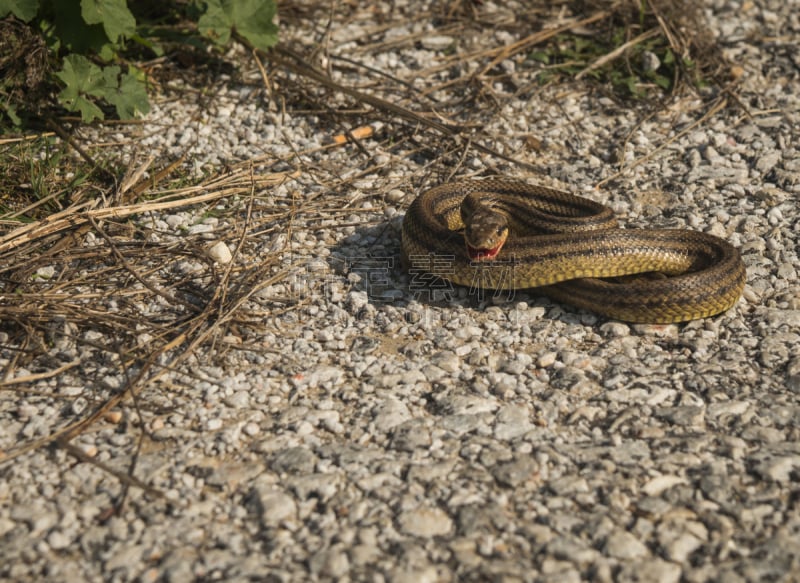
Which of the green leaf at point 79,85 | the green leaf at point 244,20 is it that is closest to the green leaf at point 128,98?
the green leaf at point 79,85

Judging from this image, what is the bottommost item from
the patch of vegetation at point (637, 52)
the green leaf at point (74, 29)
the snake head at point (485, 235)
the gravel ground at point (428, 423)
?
the gravel ground at point (428, 423)

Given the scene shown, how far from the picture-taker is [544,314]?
6.51 metres

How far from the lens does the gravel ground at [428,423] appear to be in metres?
4.33

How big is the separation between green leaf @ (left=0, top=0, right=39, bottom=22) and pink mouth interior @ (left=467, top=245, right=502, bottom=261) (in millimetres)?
→ 4464

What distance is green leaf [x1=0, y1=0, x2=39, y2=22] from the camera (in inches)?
286

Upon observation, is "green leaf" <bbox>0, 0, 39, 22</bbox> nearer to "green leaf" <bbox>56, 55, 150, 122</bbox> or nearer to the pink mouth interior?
"green leaf" <bbox>56, 55, 150, 122</bbox>

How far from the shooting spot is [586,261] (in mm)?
6527

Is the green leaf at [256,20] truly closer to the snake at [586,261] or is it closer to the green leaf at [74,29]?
the green leaf at [74,29]

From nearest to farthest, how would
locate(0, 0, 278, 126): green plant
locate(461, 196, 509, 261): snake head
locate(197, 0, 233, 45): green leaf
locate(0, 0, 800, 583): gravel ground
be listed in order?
locate(0, 0, 800, 583): gravel ground → locate(461, 196, 509, 261): snake head → locate(0, 0, 278, 126): green plant → locate(197, 0, 233, 45): green leaf

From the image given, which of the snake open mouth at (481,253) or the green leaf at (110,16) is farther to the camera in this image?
the green leaf at (110,16)

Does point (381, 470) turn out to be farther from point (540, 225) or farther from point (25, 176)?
point (25, 176)

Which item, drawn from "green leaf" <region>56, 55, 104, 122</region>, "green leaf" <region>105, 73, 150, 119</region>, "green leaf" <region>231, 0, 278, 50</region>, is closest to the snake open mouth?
"green leaf" <region>231, 0, 278, 50</region>

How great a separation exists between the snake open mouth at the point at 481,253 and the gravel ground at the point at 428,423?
41cm

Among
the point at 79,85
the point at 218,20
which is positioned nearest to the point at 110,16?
the point at 79,85
